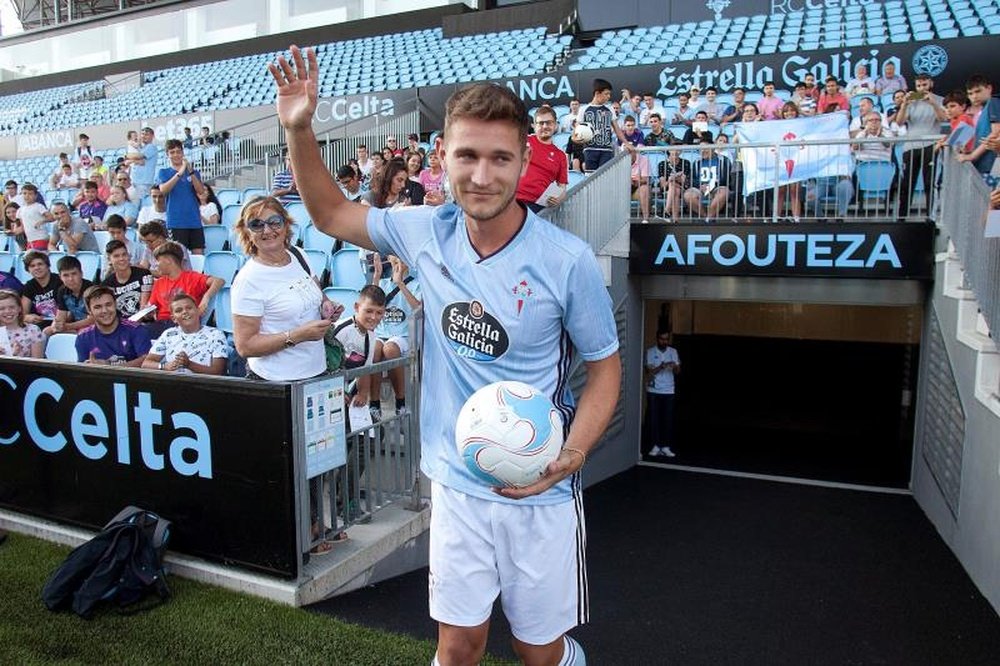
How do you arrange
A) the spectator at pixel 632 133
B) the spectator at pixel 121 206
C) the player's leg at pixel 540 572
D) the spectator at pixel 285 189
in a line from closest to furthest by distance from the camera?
the player's leg at pixel 540 572 < the spectator at pixel 632 133 < the spectator at pixel 285 189 < the spectator at pixel 121 206

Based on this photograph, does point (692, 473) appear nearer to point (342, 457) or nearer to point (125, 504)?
point (342, 457)

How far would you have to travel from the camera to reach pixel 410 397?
5.11m

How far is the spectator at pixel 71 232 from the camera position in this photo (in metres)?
10.1

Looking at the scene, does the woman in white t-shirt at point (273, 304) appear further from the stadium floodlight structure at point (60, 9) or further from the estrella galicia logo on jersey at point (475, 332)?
the stadium floodlight structure at point (60, 9)

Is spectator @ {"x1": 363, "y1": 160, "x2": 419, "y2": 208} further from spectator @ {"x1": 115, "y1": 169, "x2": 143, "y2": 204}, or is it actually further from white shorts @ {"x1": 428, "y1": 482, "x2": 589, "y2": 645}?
spectator @ {"x1": 115, "y1": 169, "x2": 143, "y2": 204}

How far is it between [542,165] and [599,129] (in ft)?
6.71

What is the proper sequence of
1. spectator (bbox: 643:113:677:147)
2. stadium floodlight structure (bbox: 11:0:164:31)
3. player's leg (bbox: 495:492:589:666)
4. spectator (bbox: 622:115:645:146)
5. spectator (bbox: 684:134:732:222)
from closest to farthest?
player's leg (bbox: 495:492:589:666) < spectator (bbox: 684:134:732:222) < spectator (bbox: 622:115:645:146) < spectator (bbox: 643:113:677:147) < stadium floodlight structure (bbox: 11:0:164:31)

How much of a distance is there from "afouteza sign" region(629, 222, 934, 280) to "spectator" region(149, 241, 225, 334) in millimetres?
4827

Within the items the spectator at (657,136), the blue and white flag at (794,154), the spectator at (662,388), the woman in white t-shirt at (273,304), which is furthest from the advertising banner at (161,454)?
the spectator at (657,136)

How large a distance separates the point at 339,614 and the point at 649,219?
20.2 ft

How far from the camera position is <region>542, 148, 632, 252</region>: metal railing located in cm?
703

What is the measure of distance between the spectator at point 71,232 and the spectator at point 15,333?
4.67 meters

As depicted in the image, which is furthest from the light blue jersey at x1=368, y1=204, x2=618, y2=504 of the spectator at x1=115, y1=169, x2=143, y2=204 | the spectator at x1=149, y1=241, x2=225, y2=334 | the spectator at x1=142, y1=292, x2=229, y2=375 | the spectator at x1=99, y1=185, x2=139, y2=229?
the spectator at x1=115, y1=169, x2=143, y2=204

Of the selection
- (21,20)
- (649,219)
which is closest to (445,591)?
(649,219)
